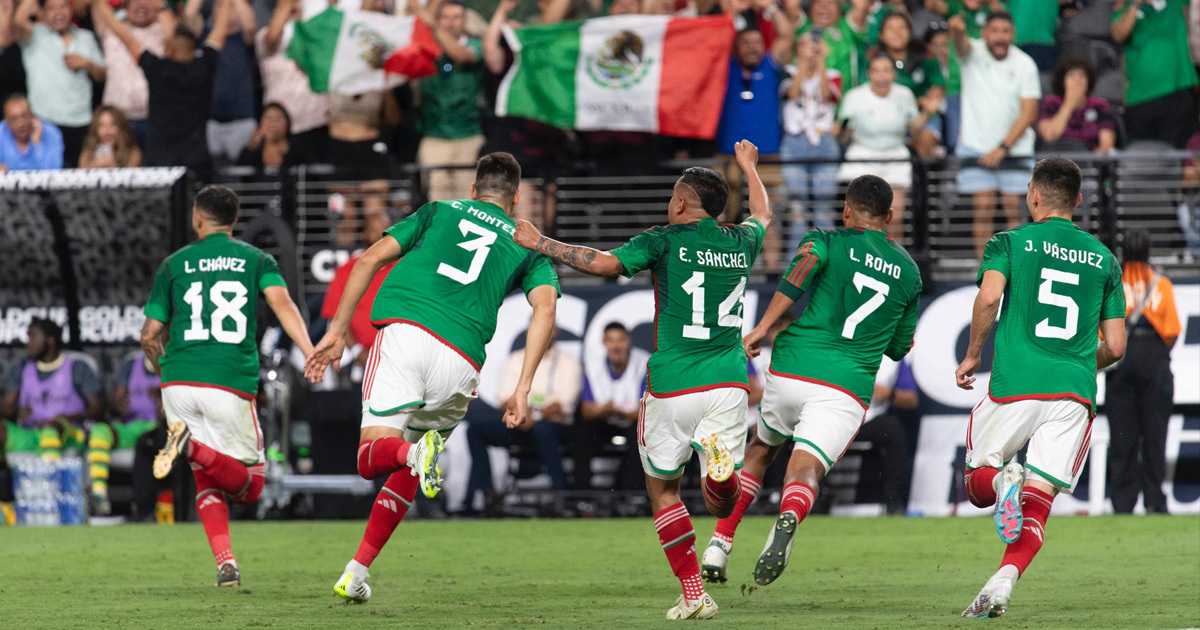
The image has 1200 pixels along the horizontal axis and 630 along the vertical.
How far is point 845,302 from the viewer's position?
28.3 ft

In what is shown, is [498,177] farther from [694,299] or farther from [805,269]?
[805,269]

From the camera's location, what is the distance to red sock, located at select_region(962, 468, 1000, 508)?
7.77m

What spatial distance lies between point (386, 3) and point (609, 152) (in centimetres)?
306

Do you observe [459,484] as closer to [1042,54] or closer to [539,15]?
[539,15]

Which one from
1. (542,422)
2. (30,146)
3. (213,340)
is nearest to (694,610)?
(213,340)

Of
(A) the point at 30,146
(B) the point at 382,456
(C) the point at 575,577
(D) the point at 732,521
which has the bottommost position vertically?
(C) the point at 575,577

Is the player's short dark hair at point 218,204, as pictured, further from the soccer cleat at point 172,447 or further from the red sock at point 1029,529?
the red sock at point 1029,529

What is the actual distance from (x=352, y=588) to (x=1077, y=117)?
9.80m

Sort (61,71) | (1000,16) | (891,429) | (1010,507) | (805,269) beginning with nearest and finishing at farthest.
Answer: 1. (1010,507)
2. (805,269)
3. (891,429)
4. (1000,16)
5. (61,71)

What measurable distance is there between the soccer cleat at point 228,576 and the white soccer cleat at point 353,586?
1301 mm

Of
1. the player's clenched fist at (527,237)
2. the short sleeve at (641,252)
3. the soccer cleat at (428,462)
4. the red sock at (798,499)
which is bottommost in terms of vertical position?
the red sock at (798,499)

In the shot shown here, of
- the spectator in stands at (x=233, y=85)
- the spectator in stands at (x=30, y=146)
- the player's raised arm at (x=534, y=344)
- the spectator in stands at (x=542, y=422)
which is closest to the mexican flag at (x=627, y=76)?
the spectator in stands at (x=542, y=422)

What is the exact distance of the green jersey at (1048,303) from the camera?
25.6ft

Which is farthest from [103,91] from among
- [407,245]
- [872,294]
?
[872,294]
